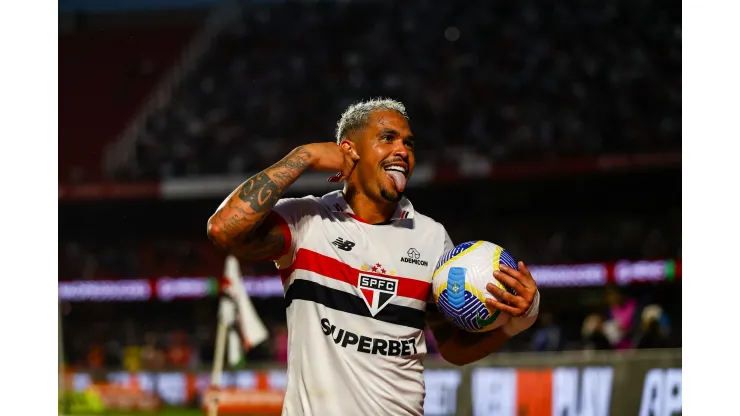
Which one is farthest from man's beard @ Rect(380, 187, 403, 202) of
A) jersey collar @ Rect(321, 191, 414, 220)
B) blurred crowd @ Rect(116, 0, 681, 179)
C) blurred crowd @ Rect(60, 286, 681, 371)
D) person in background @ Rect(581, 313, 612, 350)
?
blurred crowd @ Rect(116, 0, 681, 179)

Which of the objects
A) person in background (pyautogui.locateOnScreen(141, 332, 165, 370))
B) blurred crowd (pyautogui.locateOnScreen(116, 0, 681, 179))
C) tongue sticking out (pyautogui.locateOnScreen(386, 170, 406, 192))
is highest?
blurred crowd (pyautogui.locateOnScreen(116, 0, 681, 179))

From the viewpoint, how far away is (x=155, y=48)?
27.3 metres

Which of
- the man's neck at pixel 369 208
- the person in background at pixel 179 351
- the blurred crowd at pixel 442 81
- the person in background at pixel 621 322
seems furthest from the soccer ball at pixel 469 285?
the person in background at pixel 179 351

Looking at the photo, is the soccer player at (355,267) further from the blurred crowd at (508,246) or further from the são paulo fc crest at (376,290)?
the blurred crowd at (508,246)

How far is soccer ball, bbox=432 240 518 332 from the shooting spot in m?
3.79

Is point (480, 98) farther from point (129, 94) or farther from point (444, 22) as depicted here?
point (129, 94)

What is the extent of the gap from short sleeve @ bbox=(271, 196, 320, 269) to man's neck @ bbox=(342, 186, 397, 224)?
202 millimetres

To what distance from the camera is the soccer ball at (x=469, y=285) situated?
379 centimetres

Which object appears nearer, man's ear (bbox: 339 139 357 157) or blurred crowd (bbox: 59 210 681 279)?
man's ear (bbox: 339 139 357 157)

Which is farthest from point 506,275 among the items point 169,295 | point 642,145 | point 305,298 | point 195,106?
point 195,106

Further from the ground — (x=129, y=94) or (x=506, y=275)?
(x=129, y=94)

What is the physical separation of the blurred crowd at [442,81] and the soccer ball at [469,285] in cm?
1656

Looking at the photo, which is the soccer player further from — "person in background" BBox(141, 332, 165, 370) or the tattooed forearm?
"person in background" BBox(141, 332, 165, 370)

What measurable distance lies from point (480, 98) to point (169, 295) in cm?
932
